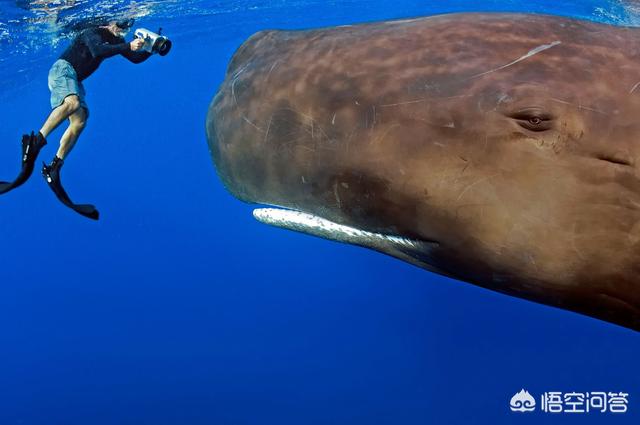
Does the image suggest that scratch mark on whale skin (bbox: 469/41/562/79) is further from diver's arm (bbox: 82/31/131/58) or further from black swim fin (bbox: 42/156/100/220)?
diver's arm (bbox: 82/31/131/58)

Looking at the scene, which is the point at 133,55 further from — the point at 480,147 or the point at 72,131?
the point at 480,147

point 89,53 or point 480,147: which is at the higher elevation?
point 89,53

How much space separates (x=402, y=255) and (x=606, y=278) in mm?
964

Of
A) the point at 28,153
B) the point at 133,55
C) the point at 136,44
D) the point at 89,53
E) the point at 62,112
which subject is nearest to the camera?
the point at 28,153

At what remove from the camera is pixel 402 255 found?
8.71ft

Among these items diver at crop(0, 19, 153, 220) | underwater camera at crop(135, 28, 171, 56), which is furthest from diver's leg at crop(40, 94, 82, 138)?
underwater camera at crop(135, 28, 171, 56)

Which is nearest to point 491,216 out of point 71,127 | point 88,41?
point 71,127

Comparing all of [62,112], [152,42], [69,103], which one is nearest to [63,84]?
[69,103]

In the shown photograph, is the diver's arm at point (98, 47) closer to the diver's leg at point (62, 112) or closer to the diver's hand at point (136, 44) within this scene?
the diver's hand at point (136, 44)

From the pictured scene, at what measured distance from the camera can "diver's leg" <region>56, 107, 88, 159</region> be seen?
30.6ft

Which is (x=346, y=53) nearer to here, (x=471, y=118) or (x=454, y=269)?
(x=471, y=118)

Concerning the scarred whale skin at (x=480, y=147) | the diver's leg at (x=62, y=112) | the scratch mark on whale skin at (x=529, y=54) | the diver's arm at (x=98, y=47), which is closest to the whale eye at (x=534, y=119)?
the scarred whale skin at (x=480, y=147)

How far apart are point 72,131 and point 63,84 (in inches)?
45.2

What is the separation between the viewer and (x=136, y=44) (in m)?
11.4
